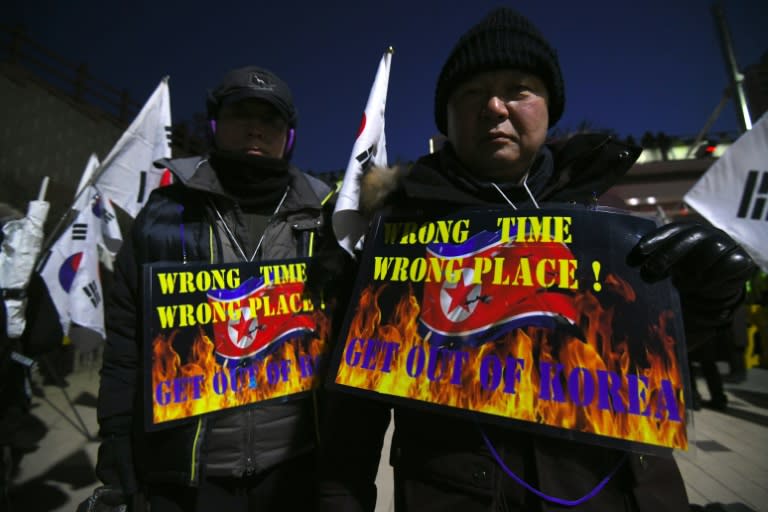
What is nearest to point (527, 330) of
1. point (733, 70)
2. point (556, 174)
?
point (556, 174)

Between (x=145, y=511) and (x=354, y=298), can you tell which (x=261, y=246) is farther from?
(x=145, y=511)

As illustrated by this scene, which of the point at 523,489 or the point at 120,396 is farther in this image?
the point at 120,396

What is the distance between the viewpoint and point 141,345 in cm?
160

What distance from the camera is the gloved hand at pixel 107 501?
5.04ft

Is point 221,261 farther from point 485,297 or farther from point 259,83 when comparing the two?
point 485,297

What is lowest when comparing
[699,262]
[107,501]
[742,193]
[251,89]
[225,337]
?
[107,501]

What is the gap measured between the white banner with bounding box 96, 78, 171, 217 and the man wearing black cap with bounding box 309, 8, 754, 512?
3.97 metres

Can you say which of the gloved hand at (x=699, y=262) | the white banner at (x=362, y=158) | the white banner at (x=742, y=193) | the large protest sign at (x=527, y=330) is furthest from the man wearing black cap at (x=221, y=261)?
the white banner at (x=742, y=193)

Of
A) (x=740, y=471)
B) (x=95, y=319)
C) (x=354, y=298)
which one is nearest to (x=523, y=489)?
(x=354, y=298)

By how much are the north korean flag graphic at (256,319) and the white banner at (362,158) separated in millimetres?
363

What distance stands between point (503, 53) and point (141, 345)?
182 cm

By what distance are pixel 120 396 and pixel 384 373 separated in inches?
49.9

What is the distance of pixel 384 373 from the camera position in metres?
1.10

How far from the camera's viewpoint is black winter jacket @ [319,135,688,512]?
954 mm
